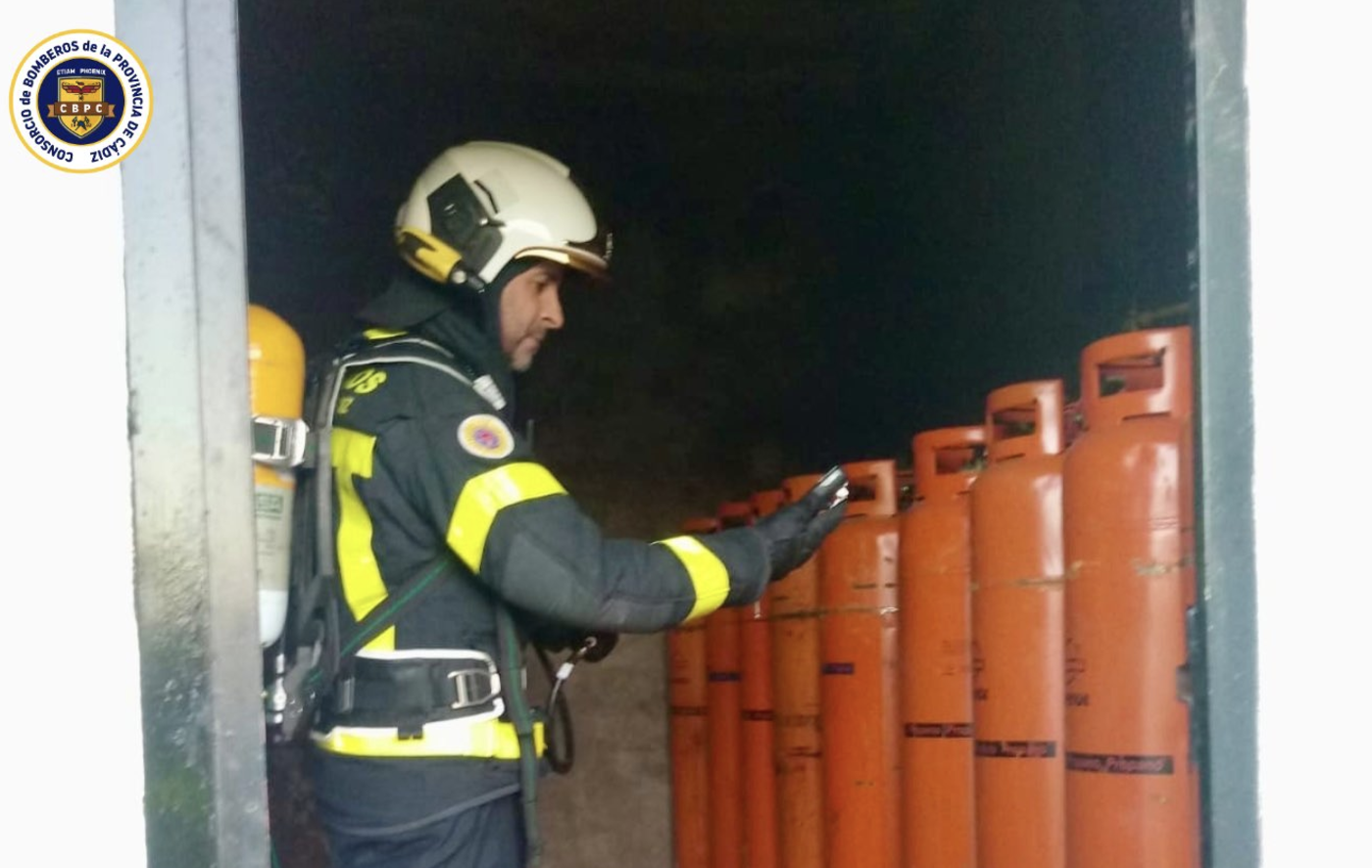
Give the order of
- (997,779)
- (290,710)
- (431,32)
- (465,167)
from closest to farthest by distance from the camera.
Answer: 1. (290,710)
2. (997,779)
3. (465,167)
4. (431,32)

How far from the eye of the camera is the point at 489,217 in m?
2.37

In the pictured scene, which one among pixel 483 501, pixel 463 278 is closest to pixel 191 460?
pixel 483 501

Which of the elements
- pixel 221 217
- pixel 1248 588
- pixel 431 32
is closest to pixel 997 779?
pixel 1248 588

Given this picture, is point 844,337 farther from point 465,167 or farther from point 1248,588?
point 1248,588

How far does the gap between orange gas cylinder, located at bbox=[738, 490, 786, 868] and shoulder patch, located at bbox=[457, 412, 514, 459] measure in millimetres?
1406

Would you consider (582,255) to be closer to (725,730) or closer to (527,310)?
(527,310)

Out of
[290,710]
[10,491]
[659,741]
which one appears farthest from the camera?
[659,741]

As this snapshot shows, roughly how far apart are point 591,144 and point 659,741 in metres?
1.99

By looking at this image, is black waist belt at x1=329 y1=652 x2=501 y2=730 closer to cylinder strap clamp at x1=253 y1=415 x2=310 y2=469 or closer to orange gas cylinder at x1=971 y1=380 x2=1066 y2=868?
cylinder strap clamp at x1=253 y1=415 x2=310 y2=469

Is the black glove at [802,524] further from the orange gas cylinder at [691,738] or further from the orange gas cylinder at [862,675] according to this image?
the orange gas cylinder at [691,738]

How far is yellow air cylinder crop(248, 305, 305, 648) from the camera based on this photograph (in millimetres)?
1976

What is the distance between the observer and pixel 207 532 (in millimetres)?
1572

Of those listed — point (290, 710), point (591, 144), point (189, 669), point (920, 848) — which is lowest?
point (920, 848)

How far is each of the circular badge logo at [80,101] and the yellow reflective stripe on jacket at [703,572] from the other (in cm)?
99
